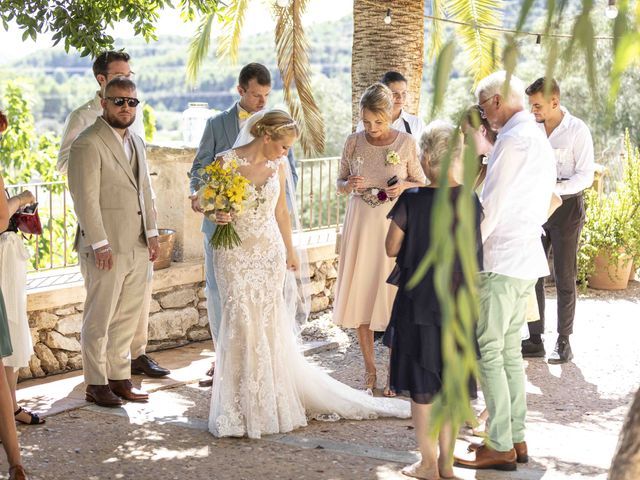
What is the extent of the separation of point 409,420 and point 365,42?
4.64m

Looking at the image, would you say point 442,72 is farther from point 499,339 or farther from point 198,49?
point 198,49

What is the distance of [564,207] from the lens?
761 cm

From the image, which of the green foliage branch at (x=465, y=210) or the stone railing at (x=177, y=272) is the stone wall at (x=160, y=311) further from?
the green foliage branch at (x=465, y=210)

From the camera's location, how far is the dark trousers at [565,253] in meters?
7.61

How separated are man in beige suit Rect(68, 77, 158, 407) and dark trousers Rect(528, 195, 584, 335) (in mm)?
3143

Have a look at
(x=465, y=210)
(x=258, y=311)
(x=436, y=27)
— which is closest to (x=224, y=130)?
(x=258, y=311)

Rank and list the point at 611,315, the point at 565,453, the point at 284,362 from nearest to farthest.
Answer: the point at 565,453 < the point at 284,362 < the point at 611,315

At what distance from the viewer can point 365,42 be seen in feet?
31.7

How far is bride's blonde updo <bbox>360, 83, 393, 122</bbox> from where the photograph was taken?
6.33 metres

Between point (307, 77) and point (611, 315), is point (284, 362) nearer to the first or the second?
point (611, 315)

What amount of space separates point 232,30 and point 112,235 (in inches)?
326

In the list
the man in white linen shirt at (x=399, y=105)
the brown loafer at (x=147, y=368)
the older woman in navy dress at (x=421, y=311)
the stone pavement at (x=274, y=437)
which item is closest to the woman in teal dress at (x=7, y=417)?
the stone pavement at (x=274, y=437)

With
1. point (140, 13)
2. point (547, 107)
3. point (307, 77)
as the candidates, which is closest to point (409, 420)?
point (547, 107)

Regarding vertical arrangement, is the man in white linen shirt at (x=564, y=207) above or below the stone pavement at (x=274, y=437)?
above
